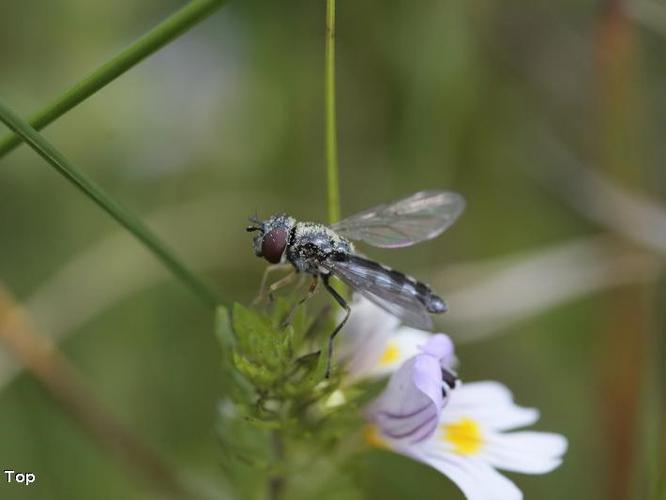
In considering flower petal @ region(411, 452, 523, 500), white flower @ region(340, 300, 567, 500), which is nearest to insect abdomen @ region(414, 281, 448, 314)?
white flower @ region(340, 300, 567, 500)

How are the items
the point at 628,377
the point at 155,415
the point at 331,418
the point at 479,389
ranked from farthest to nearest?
the point at 155,415, the point at 628,377, the point at 479,389, the point at 331,418

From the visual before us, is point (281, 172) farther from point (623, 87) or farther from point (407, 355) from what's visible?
point (407, 355)

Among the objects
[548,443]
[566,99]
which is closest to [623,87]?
[566,99]

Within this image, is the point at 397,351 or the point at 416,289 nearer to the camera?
the point at 416,289

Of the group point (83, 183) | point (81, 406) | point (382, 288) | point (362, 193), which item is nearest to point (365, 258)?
point (382, 288)

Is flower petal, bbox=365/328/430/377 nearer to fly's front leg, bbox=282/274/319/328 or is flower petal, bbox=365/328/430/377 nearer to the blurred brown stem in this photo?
fly's front leg, bbox=282/274/319/328

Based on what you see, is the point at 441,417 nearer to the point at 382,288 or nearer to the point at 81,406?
the point at 382,288

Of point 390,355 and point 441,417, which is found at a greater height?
point 390,355
